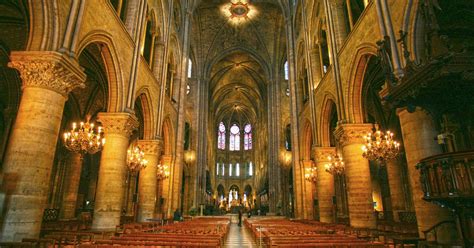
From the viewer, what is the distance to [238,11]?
98.7ft

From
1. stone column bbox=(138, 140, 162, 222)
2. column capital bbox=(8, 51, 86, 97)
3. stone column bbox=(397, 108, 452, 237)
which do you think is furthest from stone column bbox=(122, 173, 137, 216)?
stone column bbox=(397, 108, 452, 237)

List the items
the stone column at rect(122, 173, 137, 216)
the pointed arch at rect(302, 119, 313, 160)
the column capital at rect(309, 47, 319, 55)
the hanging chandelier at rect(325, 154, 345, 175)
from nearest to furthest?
the hanging chandelier at rect(325, 154, 345, 175)
the column capital at rect(309, 47, 319, 55)
the pointed arch at rect(302, 119, 313, 160)
the stone column at rect(122, 173, 137, 216)

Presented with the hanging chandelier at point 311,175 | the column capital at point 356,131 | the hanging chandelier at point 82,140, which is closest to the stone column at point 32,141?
the hanging chandelier at point 82,140

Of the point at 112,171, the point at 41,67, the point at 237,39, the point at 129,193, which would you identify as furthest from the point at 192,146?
the point at 41,67

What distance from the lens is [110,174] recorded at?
10.5m

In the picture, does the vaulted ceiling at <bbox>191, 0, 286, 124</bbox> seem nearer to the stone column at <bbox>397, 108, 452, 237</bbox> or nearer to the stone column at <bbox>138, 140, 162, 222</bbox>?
the stone column at <bbox>138, 140, 162, 222</bbox>

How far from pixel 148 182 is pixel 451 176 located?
43.8 feet

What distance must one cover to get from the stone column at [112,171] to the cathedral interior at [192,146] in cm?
5

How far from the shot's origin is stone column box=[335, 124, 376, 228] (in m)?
10.9

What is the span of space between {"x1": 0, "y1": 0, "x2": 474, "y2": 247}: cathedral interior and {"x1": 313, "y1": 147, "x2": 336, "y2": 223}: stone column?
0.26ft

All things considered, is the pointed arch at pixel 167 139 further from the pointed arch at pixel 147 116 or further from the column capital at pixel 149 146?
the column capital at pixel 149 146

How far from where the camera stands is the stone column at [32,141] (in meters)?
6.06

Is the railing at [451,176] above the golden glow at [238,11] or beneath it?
beneath

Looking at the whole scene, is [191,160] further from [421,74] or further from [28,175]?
[421,74]
